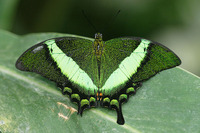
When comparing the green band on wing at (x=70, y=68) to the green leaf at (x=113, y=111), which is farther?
the green band on wing at (x=70, y=68)

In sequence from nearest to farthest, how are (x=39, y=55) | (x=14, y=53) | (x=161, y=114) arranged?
(x=161, y=114)
(x=39, y=55)
(x=14, y=53)

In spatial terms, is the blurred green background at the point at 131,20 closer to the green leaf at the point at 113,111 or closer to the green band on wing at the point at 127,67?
Result: the green band on wing at the point at 127,67

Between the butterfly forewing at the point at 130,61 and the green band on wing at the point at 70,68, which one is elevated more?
the butterfly forewing at the point at 130,61

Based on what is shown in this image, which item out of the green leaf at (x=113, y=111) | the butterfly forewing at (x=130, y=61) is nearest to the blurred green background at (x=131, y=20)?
the butterfly forewing at (x=130, y=61)

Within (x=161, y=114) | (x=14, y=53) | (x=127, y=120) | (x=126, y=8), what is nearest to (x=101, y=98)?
(x=127, y=120)

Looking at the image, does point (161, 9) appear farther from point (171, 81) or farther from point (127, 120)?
point (127, 120)

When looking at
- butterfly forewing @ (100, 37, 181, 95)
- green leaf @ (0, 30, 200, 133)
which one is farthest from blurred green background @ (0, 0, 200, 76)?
green leaf @ (0, 30, 200, 133)

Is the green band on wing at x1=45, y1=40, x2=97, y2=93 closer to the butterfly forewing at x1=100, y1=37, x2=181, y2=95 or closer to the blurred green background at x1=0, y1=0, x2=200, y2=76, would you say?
the butterfly forewing at x1=100, y1=37, x2=181, y2=95
